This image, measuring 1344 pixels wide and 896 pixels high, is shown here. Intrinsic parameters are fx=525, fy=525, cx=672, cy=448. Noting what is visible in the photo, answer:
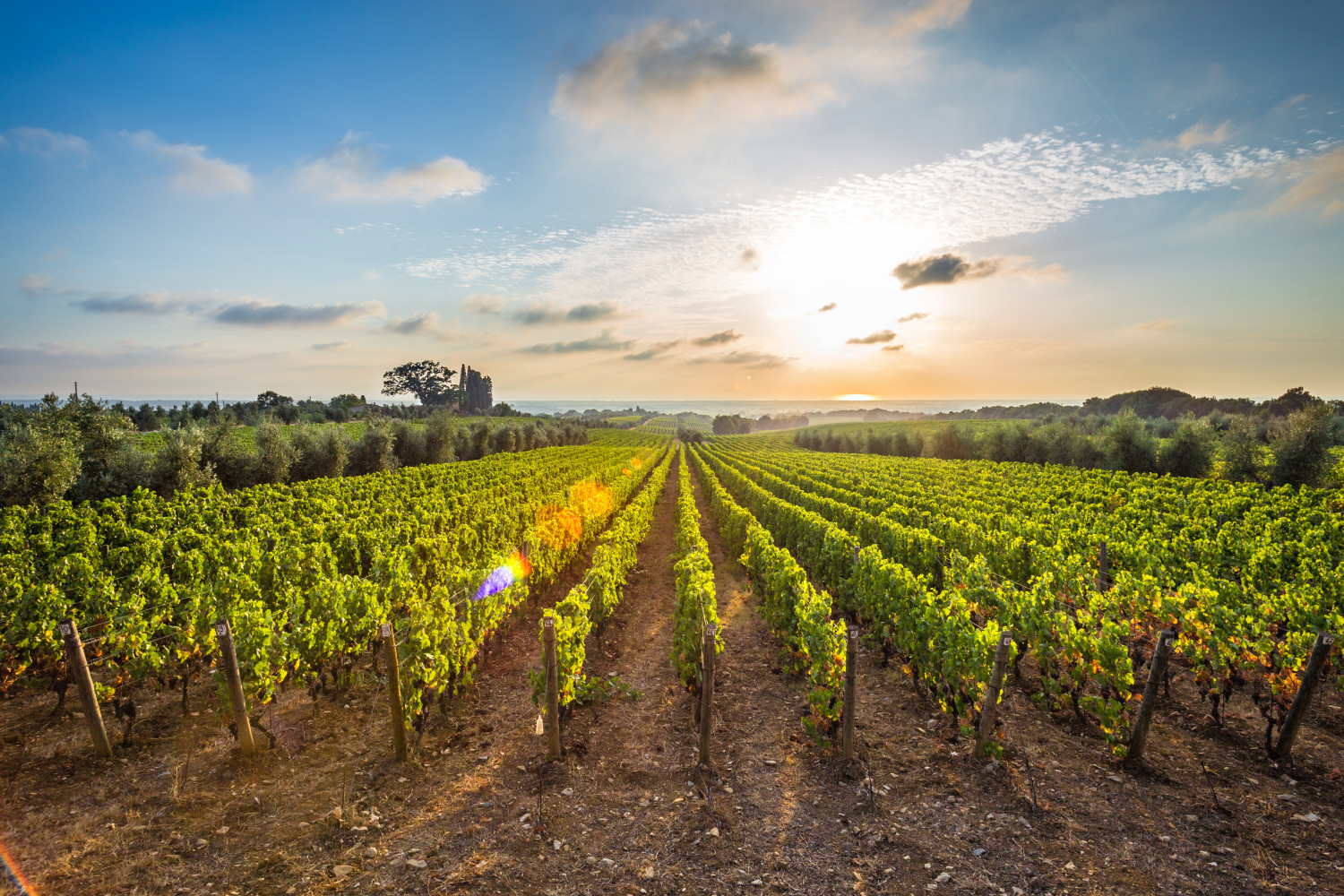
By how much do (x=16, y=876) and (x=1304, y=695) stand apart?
42.8ft

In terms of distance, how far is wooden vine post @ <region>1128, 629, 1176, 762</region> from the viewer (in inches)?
239

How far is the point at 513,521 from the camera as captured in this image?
16.8 meters

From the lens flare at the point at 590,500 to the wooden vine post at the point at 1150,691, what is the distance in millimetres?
15678

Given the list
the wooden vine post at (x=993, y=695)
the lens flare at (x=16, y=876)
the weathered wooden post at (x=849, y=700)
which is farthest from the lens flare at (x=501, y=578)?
the wooden vine post at (x=993, y=695)

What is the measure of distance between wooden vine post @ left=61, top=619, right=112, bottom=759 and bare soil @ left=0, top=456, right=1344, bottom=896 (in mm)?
258

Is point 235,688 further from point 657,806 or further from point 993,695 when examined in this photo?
point 993,695

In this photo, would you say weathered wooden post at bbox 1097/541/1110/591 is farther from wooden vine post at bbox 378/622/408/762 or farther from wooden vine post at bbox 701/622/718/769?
wooden vine post at bbox 378/622/408/762

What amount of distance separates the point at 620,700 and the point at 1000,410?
171224mm

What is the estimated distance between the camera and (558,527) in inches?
635

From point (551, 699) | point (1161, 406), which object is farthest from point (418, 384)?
point (1161, 406)

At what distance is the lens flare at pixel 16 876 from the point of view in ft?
14.5

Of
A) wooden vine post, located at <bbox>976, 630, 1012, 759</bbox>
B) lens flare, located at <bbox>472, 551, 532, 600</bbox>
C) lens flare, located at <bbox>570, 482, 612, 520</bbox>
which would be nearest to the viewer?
wooden vine post, located at <bbox>976, 630, 1012, 759</bbox>

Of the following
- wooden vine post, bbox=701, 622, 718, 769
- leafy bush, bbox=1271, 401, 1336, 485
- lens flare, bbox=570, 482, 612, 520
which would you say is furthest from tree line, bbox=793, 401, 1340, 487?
wooden vine post, bbox=701, 622, 718, 769

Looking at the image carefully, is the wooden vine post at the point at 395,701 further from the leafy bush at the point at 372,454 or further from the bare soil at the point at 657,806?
the leafy bush at the point at 372,454
